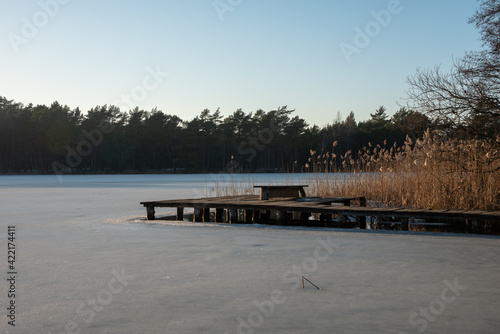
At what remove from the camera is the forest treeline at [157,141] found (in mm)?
51469

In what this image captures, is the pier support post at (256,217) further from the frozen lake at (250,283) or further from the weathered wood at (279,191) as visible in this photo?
the frozen lake at (250,283)

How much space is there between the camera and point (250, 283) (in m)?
3.57

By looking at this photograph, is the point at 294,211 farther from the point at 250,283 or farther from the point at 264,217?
the point at 250,283

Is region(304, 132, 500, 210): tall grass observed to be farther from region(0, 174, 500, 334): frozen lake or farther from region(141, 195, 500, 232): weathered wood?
region(0, 174, 500, 334): frozen lake

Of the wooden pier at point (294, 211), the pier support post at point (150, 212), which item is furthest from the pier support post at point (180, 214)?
the pier support post at point (150, 212)

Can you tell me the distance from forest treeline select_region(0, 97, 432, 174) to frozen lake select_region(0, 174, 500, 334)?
45.0m

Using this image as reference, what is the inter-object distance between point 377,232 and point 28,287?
449 cm

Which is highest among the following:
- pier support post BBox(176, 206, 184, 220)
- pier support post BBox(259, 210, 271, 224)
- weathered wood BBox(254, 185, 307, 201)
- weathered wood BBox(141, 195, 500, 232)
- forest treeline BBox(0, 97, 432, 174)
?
forest treeline BBox(0, 97, 432, 174)

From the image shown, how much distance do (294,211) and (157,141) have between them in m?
46.9

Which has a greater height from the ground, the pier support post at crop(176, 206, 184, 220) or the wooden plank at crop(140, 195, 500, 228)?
the wooden plank at crop(140, 195, 500, 228)

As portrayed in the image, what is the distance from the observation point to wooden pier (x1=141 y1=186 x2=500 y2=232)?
21.1ft

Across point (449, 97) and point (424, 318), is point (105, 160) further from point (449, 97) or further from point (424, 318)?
point (424, 318)

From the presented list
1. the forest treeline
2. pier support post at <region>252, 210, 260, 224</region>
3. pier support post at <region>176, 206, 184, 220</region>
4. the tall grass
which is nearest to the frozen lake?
the tall grass

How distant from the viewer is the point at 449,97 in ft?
26.5
